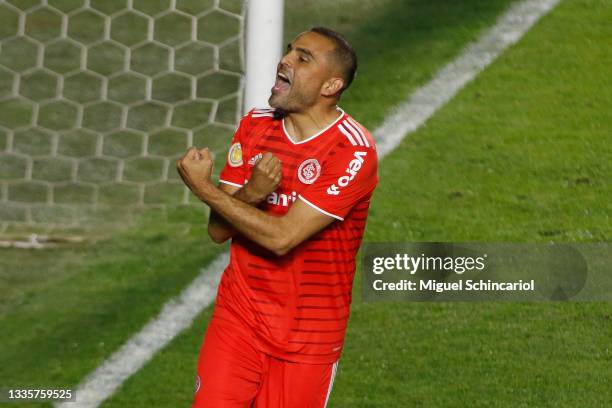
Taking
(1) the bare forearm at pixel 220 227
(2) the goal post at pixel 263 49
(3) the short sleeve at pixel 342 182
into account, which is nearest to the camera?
(3) the short sleeve at pixel 342 182

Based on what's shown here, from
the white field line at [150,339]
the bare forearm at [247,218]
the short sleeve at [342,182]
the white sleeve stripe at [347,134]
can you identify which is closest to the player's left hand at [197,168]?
the bare forearm at [247,218]

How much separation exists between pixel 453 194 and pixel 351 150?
3084 mm

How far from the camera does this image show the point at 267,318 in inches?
201

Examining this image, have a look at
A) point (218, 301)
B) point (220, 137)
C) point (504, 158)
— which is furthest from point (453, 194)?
point (218, 301)

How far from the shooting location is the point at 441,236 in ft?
25.3

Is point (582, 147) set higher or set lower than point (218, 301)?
lower

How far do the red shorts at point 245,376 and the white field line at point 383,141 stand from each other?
166 centimetres

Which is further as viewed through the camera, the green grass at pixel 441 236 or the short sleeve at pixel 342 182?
the green grass at pixel 441 236

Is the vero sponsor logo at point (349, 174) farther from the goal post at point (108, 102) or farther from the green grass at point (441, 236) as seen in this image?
the goal post at point (108, 102)

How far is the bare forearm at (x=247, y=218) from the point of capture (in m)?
4.79

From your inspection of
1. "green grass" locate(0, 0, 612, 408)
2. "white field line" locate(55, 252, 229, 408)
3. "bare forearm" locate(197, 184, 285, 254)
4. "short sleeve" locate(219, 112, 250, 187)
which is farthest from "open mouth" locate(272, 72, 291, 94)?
"white field line" locate(55, 252, 229, 408)

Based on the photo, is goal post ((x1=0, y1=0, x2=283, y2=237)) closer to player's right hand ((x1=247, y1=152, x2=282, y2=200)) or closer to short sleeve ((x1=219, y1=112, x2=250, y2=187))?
short sleeve ((x1=219, y1=112, x2=250, y2=187))

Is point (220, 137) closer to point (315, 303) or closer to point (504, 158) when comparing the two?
point (504, 158)

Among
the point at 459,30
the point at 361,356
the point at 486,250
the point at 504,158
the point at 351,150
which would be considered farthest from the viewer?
the point at 459,30
